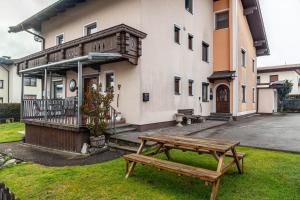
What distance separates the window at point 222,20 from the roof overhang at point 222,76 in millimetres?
3594

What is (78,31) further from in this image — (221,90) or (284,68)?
(284,68)

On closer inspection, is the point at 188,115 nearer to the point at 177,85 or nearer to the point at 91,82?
Result: the point at 177,85

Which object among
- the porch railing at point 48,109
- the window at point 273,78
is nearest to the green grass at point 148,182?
the porch railing at point 48,109

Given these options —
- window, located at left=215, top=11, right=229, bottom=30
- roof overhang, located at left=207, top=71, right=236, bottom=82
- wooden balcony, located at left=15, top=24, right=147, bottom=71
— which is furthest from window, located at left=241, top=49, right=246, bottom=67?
wooden balcony, located at left=15, top=24, right=147, bottom=71

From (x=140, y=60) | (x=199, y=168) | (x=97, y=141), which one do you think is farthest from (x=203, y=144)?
(x=140, y=60)

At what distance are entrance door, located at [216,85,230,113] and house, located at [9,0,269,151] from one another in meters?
0.07

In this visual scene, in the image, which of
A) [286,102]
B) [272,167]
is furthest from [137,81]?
[286,102]

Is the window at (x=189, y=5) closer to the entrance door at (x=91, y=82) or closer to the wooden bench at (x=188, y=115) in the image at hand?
the wooden bench at (x=188, y=115)

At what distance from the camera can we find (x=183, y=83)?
12977mm

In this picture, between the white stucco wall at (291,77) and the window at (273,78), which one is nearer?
the white stucco wall at (291,77)

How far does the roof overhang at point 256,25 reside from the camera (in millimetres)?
17719

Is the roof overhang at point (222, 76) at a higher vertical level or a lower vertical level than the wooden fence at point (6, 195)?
higher

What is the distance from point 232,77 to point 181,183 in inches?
483

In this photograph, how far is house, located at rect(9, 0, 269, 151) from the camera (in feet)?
29.8
